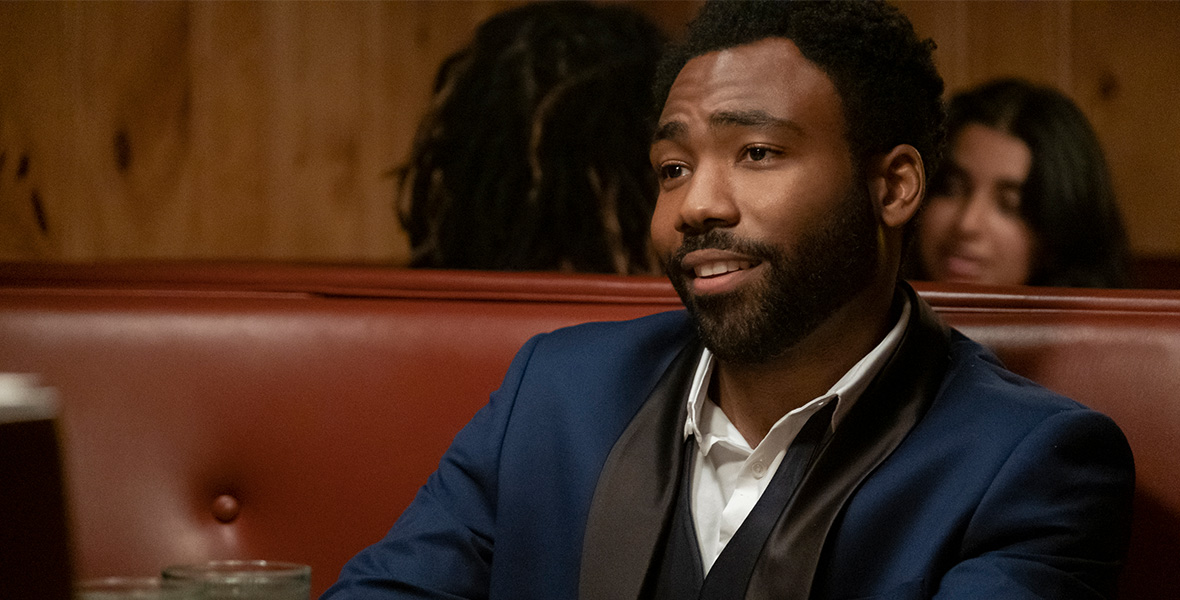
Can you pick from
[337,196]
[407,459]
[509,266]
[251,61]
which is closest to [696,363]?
[407,459]

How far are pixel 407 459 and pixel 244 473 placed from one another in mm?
180

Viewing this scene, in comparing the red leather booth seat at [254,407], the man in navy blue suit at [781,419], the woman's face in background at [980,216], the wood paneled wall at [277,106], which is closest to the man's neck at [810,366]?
the man in navy blue suit at [781,419]

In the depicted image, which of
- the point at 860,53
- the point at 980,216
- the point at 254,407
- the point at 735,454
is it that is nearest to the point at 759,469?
the point at 735,454

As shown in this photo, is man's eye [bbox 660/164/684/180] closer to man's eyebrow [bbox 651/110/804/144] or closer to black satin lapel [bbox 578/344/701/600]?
man's eyebrow [bbox 651/110/804/144]

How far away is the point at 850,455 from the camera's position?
0.92 m

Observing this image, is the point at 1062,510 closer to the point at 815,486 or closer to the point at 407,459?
the point at 815,486

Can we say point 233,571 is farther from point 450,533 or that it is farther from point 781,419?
point 781,419

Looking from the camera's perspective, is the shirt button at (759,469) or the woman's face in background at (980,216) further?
the woman's face in background at (980,216)

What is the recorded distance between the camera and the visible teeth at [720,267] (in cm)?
97

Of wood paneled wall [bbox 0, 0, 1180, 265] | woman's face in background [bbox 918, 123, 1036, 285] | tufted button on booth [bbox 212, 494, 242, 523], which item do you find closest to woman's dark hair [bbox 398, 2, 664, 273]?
wood paneled wall [bbox 0, 0, 1180, 265]

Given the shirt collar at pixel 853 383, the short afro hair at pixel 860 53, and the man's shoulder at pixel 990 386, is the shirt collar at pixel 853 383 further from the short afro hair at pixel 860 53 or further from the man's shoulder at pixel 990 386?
the short afro hair at pixel 860 53

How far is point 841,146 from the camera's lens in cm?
98

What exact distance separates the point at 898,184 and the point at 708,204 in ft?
0.70

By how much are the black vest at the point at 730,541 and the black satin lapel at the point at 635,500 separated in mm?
15
